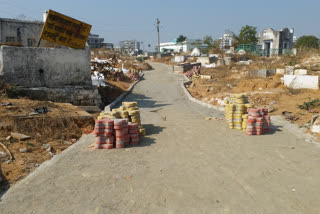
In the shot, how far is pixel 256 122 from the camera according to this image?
7762mm

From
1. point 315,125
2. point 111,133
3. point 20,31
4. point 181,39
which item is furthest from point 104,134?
point 181,39

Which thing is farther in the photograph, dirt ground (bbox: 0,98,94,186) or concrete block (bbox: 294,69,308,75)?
concrete block (bbox: 294,69,308,75)

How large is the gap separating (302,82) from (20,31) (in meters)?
15.5

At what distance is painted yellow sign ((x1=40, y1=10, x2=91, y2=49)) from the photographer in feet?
39.7

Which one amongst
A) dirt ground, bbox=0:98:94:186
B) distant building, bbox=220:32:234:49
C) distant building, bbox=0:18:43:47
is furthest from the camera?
distant building, bbox=220:32:234:49

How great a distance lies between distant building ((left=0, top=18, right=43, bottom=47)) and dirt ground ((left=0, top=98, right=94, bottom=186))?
6606mm

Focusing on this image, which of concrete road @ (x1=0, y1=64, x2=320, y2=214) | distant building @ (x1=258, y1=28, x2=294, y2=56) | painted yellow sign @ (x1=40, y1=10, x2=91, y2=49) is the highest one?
distant building @ (x1=258, y1=28, x2=294, y2=56)

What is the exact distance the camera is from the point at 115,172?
5457 mm

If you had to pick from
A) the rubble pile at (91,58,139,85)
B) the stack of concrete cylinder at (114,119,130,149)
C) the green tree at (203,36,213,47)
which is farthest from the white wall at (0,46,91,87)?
the green tree at (203,36,213,47)

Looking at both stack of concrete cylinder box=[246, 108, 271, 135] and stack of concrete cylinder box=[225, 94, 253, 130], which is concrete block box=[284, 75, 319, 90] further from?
stack of concrete cylinder box=[246, 108, 271, 135]

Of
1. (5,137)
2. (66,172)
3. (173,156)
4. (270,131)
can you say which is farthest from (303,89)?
(5,137)

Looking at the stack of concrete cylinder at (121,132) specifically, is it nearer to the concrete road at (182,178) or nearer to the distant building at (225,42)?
the concrete road at (182,178)

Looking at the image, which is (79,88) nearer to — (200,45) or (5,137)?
(5,137)

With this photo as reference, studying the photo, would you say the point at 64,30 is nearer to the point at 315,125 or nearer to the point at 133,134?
the point at 133,134
